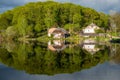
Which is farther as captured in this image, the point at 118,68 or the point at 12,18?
the point at 12,18

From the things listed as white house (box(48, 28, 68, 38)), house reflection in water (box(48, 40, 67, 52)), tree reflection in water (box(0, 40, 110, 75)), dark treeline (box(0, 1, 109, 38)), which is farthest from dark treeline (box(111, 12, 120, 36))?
tree reflection in water (box(0, 40, 110, 75))

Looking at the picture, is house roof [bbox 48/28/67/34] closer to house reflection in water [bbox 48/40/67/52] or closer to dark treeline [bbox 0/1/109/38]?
dark treeline [bbox 0/1/109/38]

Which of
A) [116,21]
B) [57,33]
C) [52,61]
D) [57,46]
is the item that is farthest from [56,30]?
[52,61]

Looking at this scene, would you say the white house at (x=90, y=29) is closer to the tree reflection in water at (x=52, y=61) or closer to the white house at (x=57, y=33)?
the white house at (x=57, y=33)

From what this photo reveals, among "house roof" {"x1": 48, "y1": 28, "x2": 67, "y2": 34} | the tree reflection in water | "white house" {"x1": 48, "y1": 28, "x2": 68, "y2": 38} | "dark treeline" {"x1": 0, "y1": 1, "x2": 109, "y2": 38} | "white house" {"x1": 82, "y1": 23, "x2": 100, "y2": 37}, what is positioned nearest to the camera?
the tree reflection in water

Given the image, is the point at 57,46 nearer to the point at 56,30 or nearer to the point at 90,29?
the point at 56,30

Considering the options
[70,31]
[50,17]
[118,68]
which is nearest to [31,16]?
[50,17]

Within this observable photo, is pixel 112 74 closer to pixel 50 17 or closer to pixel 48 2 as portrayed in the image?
pixel 50 17

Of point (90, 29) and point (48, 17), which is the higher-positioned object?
point (48, 17)
